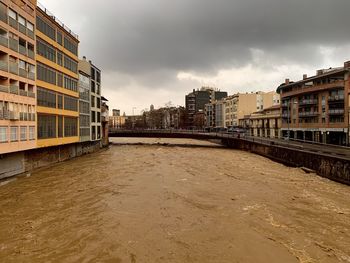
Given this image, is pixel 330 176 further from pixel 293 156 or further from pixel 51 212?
pixel 51 212

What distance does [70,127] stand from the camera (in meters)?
45.5

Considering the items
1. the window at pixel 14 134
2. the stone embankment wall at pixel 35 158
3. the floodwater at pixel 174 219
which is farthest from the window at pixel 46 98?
the floodwater at pixel 174 219

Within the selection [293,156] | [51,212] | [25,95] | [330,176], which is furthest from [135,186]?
[293,156]

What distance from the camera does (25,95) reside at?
31.6m

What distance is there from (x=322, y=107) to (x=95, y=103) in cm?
4642

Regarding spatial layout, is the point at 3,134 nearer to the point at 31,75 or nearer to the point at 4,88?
the point at 4,88

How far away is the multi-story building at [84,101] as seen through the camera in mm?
50750

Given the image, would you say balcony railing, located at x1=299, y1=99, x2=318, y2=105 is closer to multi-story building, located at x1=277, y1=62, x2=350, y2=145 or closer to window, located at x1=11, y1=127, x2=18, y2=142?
multi-story building, located at x1=277, y1=62, x2=350, y2=145

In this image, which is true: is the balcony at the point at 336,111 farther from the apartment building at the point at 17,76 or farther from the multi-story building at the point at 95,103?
the apartment building at the point at 17,76

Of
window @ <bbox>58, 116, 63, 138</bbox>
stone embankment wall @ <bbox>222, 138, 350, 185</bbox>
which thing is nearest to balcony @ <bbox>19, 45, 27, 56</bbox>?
window @ <bbox>58, 116, 63, 138</bbox>

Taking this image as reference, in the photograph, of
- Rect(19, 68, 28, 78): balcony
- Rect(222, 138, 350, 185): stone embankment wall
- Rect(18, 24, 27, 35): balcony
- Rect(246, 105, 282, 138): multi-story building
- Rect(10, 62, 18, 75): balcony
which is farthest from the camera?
Rect(246, 105, 282, 138): multi-story building

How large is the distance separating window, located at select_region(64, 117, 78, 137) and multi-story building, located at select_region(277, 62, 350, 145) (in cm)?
3735

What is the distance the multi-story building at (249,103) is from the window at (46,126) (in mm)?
83329

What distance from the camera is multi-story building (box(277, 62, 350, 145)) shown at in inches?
2084
